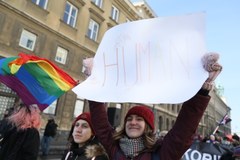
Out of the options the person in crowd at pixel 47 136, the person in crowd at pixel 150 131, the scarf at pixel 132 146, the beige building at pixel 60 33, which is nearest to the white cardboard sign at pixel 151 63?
the person in crowd at pixel 150 131

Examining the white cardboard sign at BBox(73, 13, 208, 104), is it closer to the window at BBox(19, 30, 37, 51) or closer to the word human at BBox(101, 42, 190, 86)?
the word human at BBox(101, 42, 190, 86)

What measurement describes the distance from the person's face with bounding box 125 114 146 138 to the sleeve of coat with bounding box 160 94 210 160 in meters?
0.25

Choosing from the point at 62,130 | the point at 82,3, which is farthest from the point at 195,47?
the point at 82,3

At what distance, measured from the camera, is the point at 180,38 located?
5.25ft

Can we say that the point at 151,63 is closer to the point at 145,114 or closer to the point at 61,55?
the point at 145,114

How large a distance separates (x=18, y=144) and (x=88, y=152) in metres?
1.23

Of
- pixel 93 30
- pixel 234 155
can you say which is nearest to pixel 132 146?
pixel 234 155

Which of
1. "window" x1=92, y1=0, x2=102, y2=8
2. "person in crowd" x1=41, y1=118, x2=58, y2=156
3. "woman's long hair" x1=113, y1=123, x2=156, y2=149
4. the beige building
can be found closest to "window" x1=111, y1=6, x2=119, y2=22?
the beige building

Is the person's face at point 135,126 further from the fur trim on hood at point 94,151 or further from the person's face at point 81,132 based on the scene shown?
the person's face at point 81,132

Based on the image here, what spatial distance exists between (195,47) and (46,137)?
9649 mm

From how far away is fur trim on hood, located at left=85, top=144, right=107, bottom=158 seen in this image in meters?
2.15

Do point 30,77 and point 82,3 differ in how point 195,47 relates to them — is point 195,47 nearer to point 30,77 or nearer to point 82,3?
point 30,77

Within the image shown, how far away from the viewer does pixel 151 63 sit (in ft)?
5.42

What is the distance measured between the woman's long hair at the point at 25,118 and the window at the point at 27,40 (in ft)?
34.6
